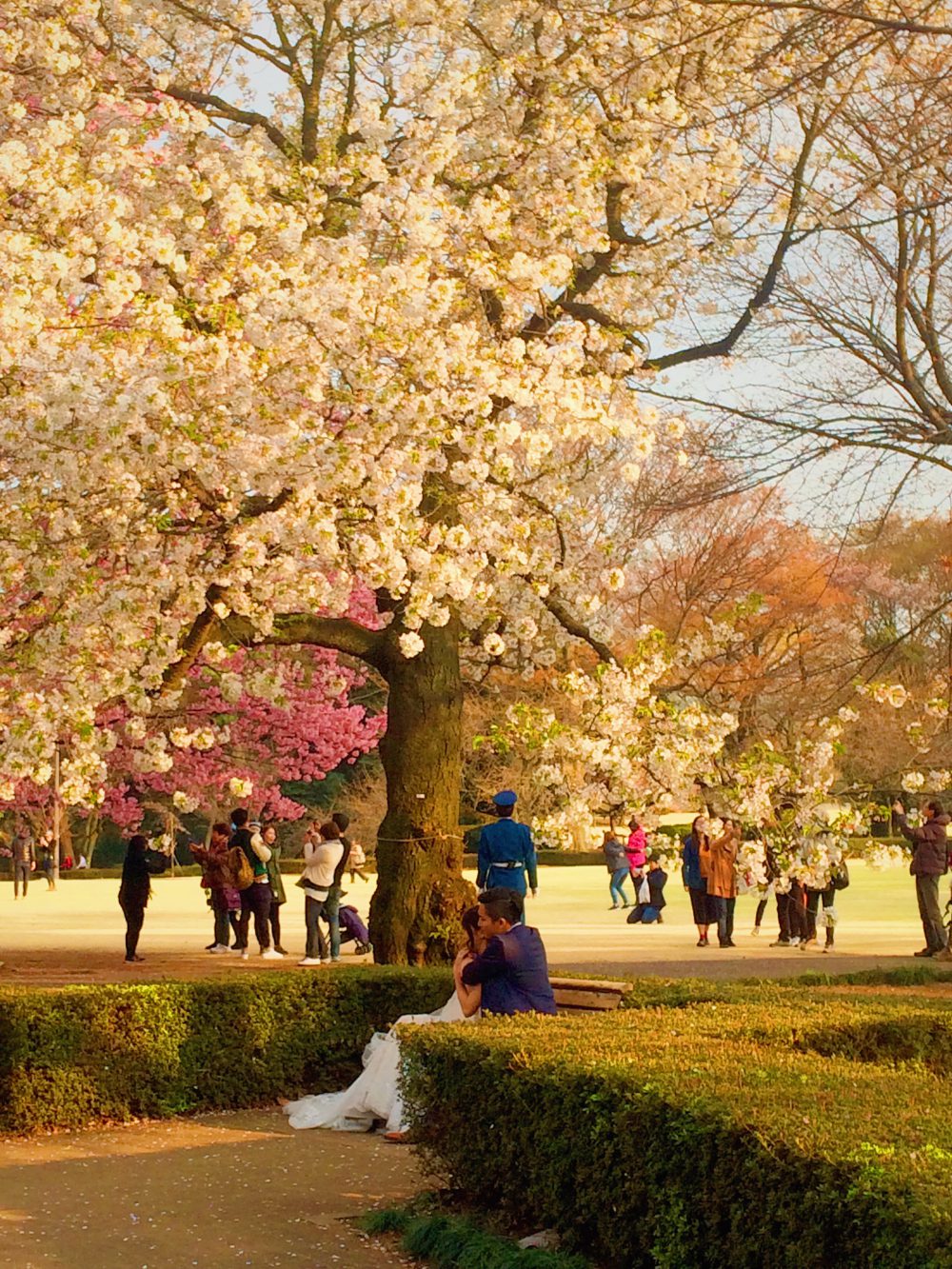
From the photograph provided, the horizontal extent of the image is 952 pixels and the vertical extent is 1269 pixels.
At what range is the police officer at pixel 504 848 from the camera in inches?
542

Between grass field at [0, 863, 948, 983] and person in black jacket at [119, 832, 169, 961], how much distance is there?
36 cm

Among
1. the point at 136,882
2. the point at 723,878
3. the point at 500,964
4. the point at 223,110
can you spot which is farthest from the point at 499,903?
the point at 723,878

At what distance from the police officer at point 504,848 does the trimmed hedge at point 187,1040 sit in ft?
6.95

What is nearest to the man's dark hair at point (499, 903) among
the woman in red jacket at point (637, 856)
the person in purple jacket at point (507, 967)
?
the person in purple jacket at point (507, 967)

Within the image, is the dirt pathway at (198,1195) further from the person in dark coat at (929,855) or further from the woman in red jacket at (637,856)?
the woman in red jacket at (637,856)

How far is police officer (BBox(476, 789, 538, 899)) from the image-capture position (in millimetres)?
13773

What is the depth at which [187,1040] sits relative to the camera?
418 inches

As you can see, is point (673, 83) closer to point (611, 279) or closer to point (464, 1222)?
point (611, 279)

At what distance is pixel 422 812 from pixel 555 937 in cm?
965

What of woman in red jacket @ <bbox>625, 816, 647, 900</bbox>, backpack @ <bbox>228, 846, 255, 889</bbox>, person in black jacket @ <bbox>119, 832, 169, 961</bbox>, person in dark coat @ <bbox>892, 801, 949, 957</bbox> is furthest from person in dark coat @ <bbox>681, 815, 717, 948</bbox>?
person in black jacket @ <bbox>119, 832, 169, 961</bbox>

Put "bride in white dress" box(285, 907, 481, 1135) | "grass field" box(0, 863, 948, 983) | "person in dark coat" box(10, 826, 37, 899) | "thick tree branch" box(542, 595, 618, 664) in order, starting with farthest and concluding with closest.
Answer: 1. "person in dark coat" box(10, 826, 37, 899)
2. "grass field" box(0, 863, 948, 983)
3. "thick tree branch" box(542, 595, 618, 664)
4. "bride in white dress" box(285, 907, 481, 1135)

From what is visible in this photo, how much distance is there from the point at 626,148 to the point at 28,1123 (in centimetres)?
886

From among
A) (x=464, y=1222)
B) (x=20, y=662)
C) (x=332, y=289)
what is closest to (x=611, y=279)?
(x=332, y=289)

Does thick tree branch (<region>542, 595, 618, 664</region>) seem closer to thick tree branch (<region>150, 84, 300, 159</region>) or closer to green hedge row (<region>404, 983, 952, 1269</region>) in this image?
thick tree branch (<region>150, 84, 300, 159</region>)
